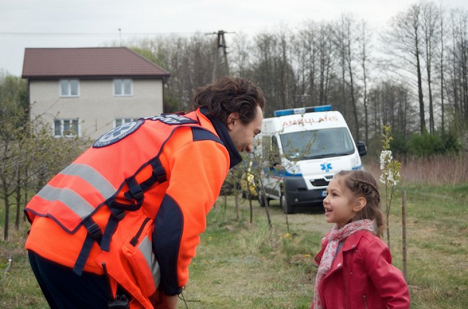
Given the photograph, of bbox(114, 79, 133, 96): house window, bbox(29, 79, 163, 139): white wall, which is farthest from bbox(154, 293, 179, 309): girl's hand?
bbox(114, 79, 133, 96): house window

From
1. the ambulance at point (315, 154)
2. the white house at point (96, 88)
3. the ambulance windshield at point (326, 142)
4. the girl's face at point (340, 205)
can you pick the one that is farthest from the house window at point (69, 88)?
the girl's face at point (340, 205)

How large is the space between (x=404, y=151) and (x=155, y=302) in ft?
117

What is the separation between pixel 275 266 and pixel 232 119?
5.61 metres

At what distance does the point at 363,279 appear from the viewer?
10.8ft

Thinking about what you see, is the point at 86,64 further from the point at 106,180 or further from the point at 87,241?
the point at 87,241

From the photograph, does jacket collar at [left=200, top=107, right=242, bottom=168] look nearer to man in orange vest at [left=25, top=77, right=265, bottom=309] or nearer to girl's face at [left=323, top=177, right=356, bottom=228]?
man in orange vest at [left=25, top=77, right=265, bottom=309]

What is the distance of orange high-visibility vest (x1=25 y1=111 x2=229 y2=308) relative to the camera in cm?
244

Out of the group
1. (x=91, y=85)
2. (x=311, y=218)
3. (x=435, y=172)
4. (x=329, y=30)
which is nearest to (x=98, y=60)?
(x=91, y=85)

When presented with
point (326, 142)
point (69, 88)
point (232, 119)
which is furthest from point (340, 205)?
point (69, 88)

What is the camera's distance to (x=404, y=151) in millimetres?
36812

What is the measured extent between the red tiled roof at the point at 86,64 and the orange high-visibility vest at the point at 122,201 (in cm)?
4580

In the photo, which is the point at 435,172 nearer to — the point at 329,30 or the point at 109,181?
the point at 109,181

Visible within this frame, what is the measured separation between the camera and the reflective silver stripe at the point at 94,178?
2498mm

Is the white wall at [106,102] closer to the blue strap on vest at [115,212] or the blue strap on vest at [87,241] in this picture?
the blue strap on vest at [115,212]
